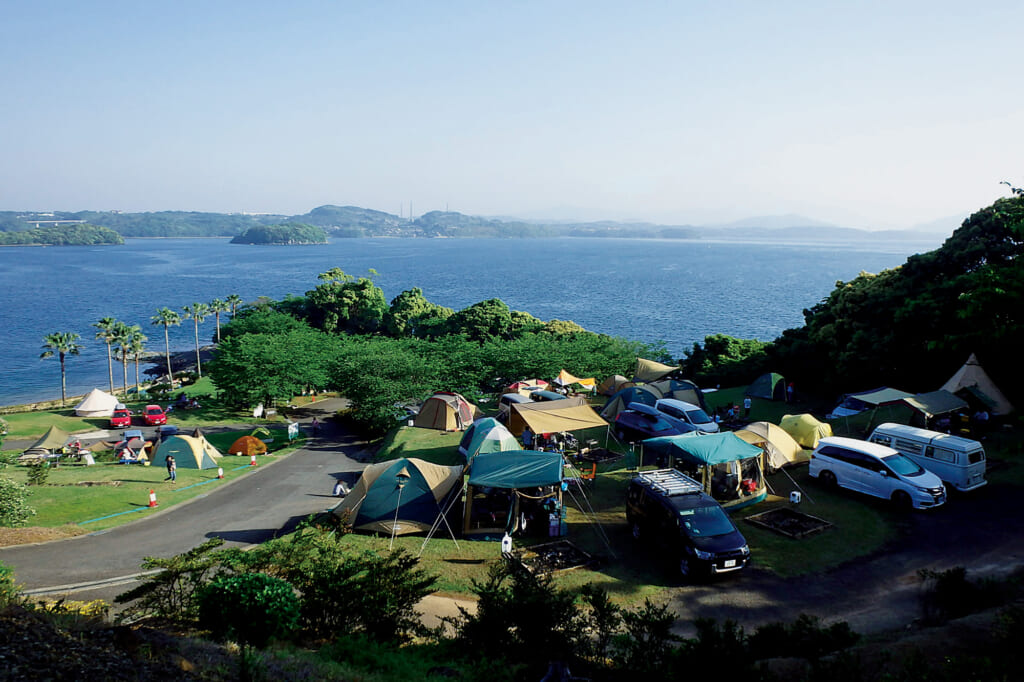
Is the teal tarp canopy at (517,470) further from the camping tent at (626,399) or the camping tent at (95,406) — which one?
the camping tent at (95,406)

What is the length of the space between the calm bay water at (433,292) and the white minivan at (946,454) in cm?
4730

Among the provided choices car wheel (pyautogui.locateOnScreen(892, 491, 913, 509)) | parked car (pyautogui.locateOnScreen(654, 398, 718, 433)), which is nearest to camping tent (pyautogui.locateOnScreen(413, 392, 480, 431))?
parked car (pyautogui.locateOnScreen(654, 398, 718, 433))

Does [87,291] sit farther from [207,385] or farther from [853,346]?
[853,346]

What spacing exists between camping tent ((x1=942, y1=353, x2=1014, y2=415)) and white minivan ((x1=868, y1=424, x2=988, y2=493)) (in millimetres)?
7541

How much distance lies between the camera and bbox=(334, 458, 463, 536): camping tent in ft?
49.7

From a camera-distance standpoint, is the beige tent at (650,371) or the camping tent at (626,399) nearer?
the camping tent at (626,399)

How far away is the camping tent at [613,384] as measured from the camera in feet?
104

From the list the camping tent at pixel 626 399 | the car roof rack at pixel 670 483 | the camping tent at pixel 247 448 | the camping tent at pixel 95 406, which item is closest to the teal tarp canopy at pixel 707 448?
the car roof rack at pixel 670 483

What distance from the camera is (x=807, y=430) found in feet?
68.9

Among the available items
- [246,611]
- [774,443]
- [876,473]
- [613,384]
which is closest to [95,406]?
[613,384]

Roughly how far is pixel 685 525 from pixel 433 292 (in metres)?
112

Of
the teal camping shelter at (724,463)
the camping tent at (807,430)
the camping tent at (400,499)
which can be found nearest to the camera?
the camping tent at (400,499)

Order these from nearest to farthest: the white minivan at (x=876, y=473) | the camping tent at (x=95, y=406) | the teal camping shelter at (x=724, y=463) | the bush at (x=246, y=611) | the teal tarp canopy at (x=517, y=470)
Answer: the bush at (x=246, y=611) < the teal tarp canopy at (x=517, y=470) < the white minivan at (x=876, y=473) < the teal camping shelter at (x=724, y=463) < the camping tent at (x=95, y=406)

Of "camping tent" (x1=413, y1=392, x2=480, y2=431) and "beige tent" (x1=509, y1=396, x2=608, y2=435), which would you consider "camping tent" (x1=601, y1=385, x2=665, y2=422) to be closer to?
"beige tent" (x1=509, y1=396, x2=608, y2=435)
